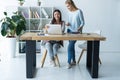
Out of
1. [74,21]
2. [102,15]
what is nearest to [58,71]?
[74,21]

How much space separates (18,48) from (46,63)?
133cm

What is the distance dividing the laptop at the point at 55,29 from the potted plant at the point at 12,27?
60.7 inches

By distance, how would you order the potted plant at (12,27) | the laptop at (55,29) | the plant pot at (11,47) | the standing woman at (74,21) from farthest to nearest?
the plant pot at (11,47) < the potted plant at (12,27) < the standing woman at (74,21) < the laptop at (55,29)

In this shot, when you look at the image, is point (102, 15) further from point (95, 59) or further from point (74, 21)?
point (95, 59)

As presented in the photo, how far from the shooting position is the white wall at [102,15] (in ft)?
20.7

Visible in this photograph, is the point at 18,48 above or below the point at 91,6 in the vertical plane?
below

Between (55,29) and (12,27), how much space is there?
1.65m

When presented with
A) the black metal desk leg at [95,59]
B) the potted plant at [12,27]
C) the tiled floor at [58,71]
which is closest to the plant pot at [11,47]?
the potted plant at [12,27]

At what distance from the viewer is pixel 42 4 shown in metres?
6.24

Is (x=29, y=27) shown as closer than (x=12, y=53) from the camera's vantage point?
No

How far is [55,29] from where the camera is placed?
164 inches

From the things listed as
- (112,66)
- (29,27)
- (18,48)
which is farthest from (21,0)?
(112,66)

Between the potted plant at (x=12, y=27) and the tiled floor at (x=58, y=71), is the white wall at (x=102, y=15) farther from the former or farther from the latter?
the tiled floor at (x=58, y=71)

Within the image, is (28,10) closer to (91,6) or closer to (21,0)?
(21,0)
